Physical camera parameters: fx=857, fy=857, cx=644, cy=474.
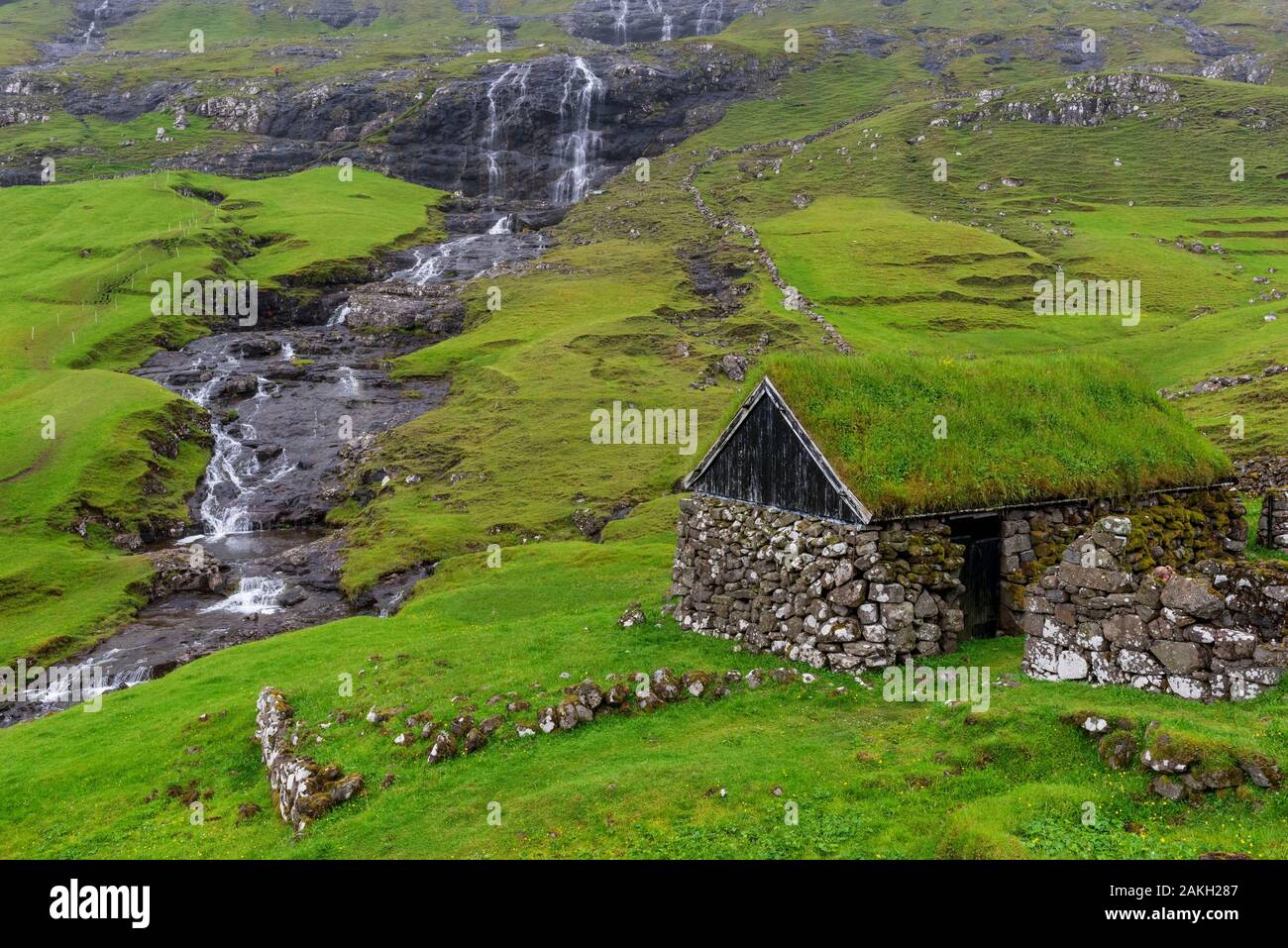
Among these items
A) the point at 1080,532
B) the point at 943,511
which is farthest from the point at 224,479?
the point at 1080,532

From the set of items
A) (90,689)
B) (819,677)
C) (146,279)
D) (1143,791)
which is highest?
(146,279)

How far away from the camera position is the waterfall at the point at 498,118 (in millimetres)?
185875

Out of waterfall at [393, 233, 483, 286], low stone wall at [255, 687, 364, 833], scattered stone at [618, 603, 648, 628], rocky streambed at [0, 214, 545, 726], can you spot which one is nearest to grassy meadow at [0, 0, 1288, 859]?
low stone wall at [255, 687, 364, 833]

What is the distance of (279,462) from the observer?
238 ft

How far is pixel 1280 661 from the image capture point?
15438 millimetres

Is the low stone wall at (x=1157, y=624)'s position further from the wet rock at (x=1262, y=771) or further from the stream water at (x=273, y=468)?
the stream water at (x=273, y=468)

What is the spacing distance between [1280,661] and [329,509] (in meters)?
60.6

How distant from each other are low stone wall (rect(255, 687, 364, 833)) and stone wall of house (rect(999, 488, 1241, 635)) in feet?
57.7

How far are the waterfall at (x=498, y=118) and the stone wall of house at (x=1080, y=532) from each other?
6925 inches

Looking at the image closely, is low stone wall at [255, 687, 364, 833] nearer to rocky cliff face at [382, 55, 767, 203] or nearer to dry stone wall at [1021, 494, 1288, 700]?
dry stone wall at [1021, 494, 1288, 700]

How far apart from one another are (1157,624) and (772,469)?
11.0 meters

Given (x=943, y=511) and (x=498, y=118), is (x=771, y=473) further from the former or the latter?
(x=498, y=118)

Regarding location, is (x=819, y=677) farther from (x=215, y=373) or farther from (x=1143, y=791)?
(x=215, y=373)

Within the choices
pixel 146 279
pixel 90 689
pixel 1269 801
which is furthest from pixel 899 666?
pixel 146 279
